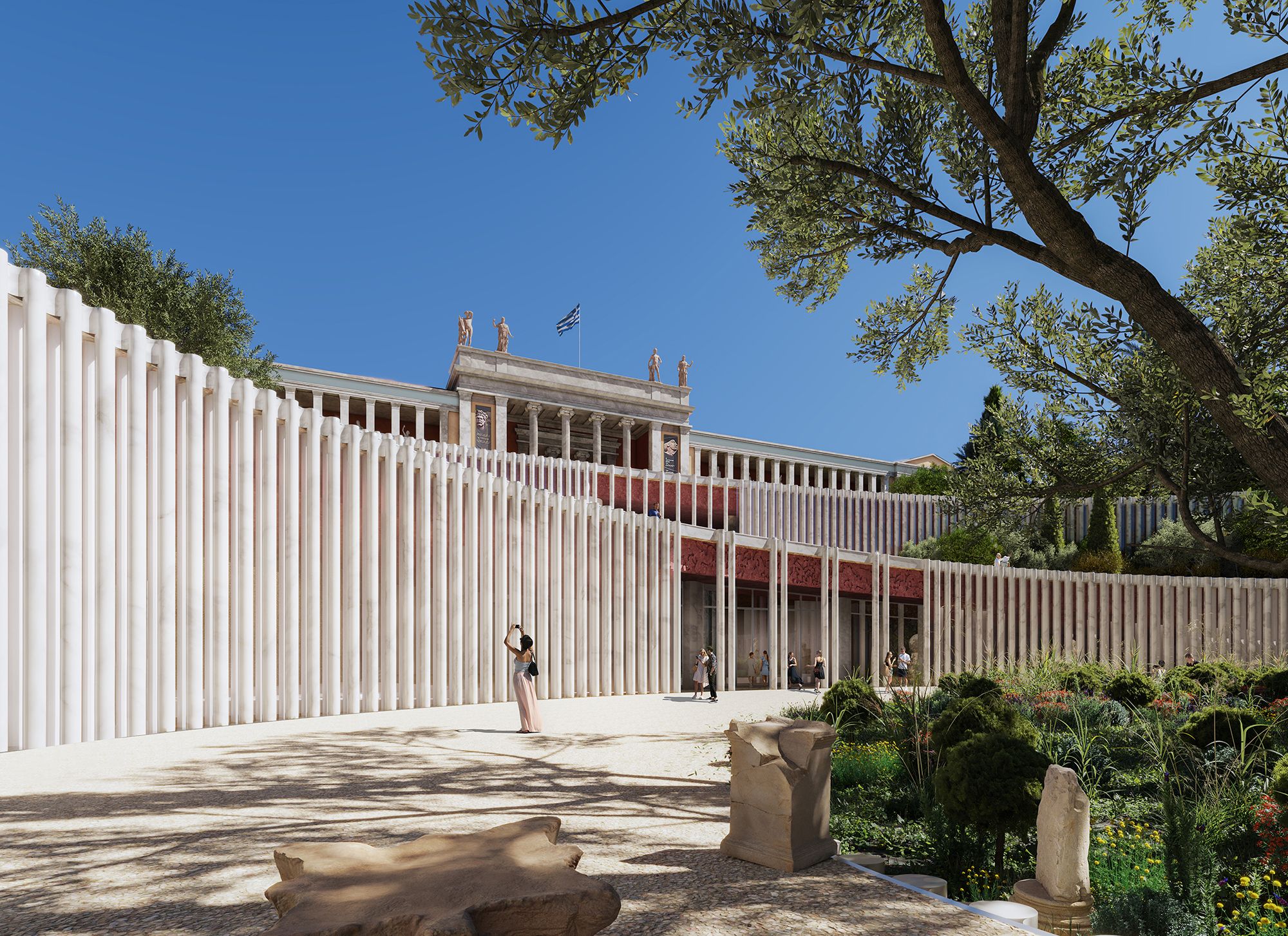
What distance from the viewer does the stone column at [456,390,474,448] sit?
33.9 metres

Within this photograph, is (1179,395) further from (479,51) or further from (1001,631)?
(1001,631)

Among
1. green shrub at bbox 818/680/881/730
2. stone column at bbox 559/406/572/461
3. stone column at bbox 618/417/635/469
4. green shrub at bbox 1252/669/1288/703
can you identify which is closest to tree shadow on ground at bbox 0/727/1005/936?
green shrub at bbox 818/680/881/730

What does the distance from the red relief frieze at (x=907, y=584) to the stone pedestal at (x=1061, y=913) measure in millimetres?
17902

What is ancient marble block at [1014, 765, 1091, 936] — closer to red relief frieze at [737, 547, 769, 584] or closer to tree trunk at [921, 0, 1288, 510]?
tree trunk at [921, 0, 1288, 510]

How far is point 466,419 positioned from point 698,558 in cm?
1770

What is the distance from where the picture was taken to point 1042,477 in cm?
1252

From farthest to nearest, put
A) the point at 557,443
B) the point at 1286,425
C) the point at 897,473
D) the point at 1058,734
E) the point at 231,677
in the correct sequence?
the point at 897,473 < the point at 557,443 < the point at 231,677 < the point at 1058,734 < the point at 1286,425

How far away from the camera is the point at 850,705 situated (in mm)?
9898

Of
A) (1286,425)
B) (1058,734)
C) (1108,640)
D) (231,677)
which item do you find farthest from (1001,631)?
(231,677)

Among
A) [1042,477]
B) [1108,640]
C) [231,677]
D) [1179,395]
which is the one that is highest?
[1179,395]

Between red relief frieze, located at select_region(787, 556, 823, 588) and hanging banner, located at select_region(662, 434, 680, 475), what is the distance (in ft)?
60.1

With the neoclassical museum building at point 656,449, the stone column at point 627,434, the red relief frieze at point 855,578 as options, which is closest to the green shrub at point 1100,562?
the neoclassical museum building at point 656,449

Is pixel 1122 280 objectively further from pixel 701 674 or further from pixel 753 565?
pixel 753 565

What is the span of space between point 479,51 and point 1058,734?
7759 mm
